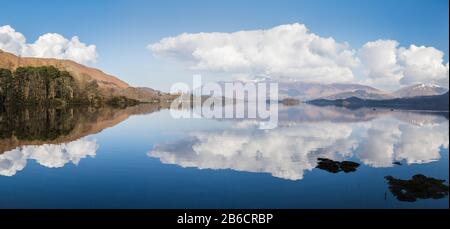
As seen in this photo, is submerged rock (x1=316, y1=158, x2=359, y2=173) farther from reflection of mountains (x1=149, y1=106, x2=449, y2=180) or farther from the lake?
reflection of mountains (x1=149, y1=106, x2=449, y2=180)

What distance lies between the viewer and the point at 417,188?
3769cm

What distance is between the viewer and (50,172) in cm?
4281

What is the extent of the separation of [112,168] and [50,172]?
722cm

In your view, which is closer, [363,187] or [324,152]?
[363,187]

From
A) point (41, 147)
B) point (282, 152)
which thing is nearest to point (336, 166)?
point (282, 152)

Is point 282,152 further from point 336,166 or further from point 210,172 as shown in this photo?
point 210,172

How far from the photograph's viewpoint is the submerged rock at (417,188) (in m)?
35.2

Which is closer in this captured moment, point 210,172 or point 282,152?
point 210,172

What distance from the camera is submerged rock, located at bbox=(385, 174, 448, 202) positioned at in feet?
115

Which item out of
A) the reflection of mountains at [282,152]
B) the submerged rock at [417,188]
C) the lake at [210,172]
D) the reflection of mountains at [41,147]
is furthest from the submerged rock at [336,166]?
the reflection of mountains at [41,147]

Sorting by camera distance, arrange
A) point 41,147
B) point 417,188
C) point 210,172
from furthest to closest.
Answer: point 41,147, point 210,172, point 417,188

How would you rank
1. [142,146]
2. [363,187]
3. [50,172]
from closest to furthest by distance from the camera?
[363,187] < [50,172] < [142,146]
